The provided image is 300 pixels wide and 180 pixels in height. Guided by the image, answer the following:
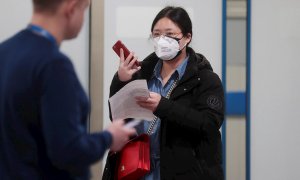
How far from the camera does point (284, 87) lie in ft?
9.45

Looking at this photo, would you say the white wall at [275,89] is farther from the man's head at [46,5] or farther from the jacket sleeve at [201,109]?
the man's head at [46,5]

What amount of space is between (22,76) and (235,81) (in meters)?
2.01

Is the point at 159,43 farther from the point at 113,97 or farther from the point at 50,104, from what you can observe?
the point at 50,104

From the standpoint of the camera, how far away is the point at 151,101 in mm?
1783

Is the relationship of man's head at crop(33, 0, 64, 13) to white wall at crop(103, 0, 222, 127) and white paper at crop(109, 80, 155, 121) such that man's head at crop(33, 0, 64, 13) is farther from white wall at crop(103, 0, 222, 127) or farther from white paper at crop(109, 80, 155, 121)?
white wall at crop(103, 0, 222, 127)

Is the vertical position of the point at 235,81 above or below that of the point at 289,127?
above

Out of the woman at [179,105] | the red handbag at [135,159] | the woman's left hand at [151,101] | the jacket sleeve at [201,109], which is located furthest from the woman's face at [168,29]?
the red handbag at [135,159]

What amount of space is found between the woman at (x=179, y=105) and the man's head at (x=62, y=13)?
735 mm

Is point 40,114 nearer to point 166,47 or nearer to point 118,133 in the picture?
point 118,133

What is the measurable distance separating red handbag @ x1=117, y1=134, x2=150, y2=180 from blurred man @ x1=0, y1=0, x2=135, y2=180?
2.22 ft

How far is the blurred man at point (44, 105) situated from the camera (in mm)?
1011

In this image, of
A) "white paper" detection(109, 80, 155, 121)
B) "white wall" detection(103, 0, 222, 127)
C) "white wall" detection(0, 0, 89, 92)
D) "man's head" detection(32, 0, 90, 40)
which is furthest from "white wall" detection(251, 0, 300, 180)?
"man's head" detection(32, 0, 90, 40)

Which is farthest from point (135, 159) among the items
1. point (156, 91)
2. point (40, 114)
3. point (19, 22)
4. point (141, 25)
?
point (19, 22)

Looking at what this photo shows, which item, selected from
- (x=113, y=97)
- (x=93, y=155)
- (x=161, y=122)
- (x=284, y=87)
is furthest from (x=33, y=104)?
(x=284, y=87)
